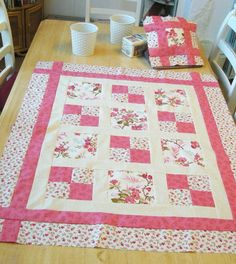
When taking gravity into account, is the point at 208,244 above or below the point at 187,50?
below

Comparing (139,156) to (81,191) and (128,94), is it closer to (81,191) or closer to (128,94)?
(81,191)

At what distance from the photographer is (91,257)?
2.76 feet

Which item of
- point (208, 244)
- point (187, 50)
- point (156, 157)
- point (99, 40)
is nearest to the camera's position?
point (208, 244)

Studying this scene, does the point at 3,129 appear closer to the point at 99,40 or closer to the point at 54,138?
the point at 54,138

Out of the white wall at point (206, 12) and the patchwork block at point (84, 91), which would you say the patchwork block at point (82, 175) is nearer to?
the patchwork block at point (84, 91)

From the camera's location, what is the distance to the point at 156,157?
115 cm

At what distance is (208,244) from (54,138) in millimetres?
586

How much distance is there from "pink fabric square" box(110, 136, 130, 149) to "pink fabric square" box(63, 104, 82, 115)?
194mm

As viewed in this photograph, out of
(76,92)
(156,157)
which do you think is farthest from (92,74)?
(156,157)

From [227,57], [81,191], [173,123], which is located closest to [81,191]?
[81,191]

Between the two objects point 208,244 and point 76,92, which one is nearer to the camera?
point 208,244

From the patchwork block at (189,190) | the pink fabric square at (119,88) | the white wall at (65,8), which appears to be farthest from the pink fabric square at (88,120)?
the white wall at (65,8)

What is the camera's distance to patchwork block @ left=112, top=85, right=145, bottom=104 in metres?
1.40

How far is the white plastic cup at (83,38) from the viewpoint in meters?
1.59
